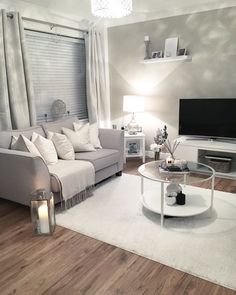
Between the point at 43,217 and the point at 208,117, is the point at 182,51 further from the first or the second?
the point at 43,217

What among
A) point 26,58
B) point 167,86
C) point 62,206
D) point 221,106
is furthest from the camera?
point 167,86

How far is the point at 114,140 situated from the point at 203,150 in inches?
54.6

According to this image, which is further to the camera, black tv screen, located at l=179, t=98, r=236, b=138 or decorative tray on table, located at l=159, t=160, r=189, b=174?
black tv screen, located at l=179, t=98, r=236, b=138

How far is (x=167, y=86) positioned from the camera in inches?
180

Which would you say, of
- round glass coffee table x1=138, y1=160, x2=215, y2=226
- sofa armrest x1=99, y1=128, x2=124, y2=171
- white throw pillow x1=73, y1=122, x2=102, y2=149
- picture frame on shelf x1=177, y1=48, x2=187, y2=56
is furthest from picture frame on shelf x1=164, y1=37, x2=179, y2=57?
round glass coffee table x1=138, y1=160, x2=215, y2=226

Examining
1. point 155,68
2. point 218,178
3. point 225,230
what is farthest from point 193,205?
point 155,68

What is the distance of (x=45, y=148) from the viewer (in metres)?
3.20

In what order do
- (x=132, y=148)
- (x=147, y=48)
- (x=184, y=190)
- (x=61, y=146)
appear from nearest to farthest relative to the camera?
(x=184, y=190), (x=61, y=146), (x=147, y=48), (x=132, y=148)

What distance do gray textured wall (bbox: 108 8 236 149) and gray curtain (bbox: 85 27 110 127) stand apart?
23cm

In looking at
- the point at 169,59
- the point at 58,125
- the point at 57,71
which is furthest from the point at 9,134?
the point at 169,59

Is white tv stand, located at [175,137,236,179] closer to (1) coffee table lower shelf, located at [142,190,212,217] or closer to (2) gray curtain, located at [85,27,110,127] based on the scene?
(1) coffee table lower shelf, located at [142,190,212,217]

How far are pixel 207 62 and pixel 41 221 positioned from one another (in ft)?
10.7

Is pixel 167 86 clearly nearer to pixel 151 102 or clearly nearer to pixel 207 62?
pixel 151 102

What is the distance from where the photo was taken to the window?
406cm
